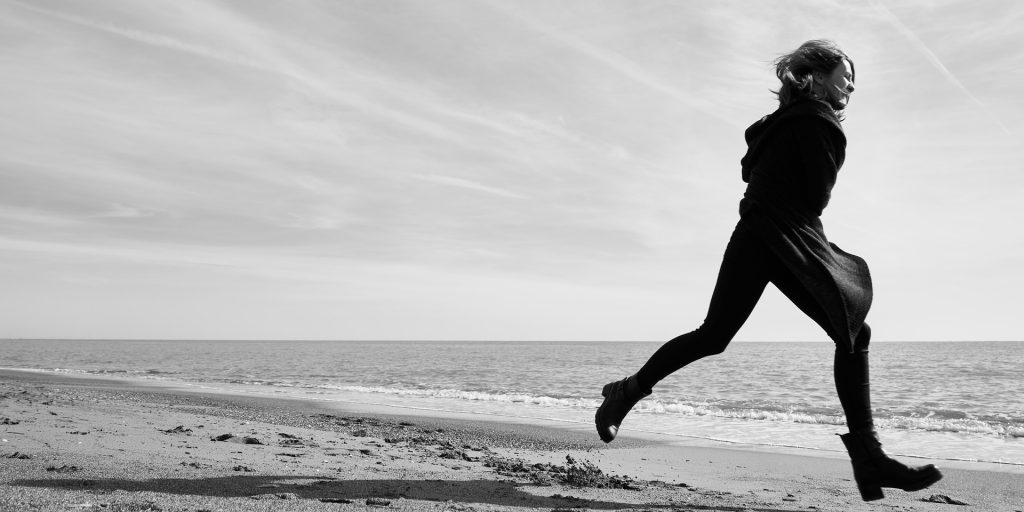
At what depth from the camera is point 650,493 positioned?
13.3ft

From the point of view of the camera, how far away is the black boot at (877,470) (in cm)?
279

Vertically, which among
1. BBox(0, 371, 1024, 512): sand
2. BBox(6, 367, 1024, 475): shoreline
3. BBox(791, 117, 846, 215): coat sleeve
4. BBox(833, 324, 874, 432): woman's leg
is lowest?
BBox(6, 367, 1024, 475): shoreline

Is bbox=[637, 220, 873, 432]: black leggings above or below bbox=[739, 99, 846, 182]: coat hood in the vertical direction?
below

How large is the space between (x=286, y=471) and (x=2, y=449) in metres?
1.72

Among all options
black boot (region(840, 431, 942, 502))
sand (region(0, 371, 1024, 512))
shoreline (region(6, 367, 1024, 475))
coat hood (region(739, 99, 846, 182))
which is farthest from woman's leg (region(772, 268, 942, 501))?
shoreline (region(6, 367, 1024, 475))

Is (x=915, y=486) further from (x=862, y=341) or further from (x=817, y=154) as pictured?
(x=817, y=154)

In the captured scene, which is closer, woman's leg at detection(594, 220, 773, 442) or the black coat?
the black coat

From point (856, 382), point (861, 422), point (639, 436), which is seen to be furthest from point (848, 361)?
point (639, 436)

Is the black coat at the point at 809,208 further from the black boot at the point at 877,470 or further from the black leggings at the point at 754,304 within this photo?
the black boot at the point at 877,470

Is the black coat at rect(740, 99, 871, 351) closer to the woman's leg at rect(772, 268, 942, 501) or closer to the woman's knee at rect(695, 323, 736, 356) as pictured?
the woman's leg at rect(772, 268, 942, 501)

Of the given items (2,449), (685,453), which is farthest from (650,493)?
(2,449)

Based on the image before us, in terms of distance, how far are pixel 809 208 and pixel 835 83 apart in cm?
52

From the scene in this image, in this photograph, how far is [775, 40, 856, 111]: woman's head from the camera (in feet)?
9.53

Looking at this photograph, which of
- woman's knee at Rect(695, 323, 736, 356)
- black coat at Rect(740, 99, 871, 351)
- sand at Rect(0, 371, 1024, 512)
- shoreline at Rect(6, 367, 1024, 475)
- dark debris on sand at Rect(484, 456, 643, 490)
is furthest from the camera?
shoreline at Rect(6, 367, 1024, 475)
